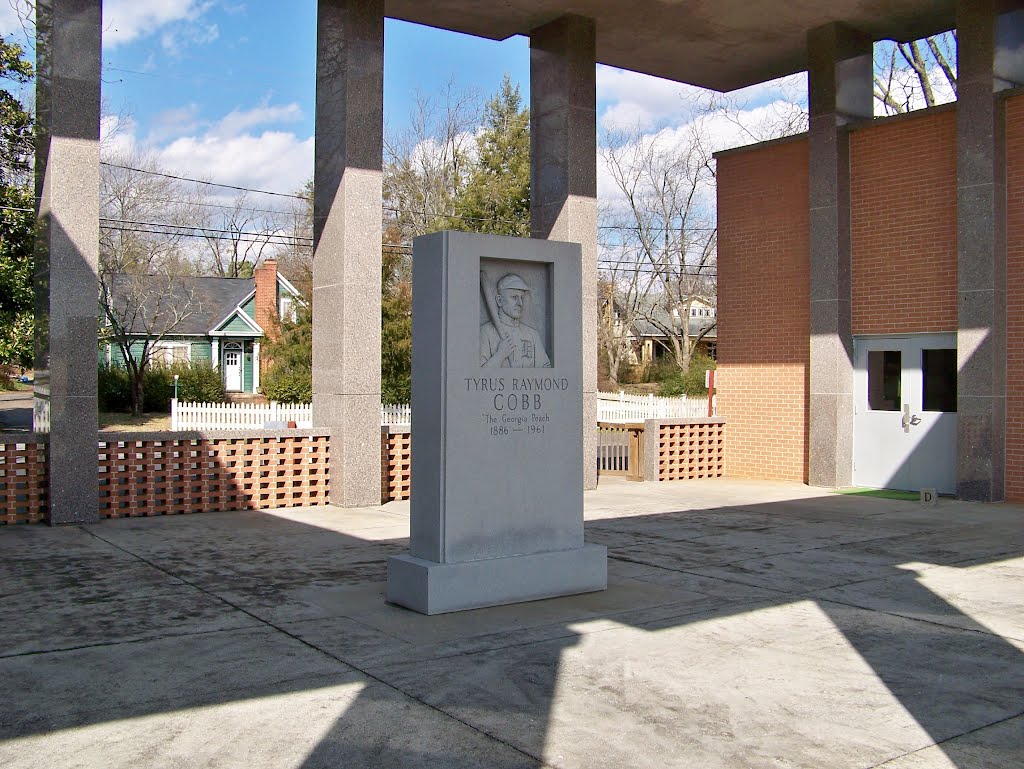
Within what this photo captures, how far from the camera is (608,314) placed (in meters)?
49.9

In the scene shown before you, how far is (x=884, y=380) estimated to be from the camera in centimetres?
1630

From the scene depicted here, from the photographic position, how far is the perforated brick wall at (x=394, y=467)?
47.9ft

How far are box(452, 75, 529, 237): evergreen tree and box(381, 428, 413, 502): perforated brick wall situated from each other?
2335cm

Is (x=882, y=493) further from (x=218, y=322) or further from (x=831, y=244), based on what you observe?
(x=218, y=322)

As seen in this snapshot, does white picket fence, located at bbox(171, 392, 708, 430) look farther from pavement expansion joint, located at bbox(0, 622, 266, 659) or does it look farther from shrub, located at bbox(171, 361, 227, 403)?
pavement expansion joint, located at bbox(0, 622, 266, 659)

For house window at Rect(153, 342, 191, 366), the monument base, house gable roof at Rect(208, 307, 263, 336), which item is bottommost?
the monument base

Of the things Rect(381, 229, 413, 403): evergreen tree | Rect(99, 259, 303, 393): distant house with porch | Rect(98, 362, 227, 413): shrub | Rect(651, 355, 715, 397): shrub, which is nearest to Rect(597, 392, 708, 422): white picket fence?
Rect(381, 229, 413, 403): evergreen tree

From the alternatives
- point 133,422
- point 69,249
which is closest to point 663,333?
point 133,422

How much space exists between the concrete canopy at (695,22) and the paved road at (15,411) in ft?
59.6

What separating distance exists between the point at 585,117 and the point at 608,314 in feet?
113

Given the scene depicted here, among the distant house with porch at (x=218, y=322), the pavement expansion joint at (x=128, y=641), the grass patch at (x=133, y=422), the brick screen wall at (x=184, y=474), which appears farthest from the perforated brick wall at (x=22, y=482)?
the distant house with porch at (x=218, y=322)

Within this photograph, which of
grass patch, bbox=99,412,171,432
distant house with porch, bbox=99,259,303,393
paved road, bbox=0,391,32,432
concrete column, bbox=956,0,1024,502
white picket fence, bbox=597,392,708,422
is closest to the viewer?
concrete column, bbox=956,0,1024,502

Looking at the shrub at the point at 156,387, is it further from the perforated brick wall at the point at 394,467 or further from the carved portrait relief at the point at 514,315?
the carved portrait relief at the point at 514,315

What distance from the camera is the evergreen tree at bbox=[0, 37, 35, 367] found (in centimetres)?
1906
